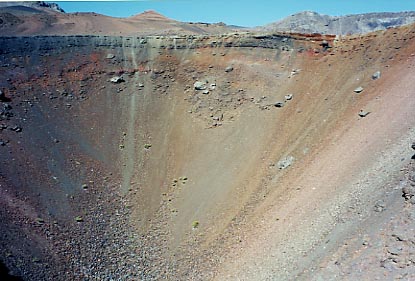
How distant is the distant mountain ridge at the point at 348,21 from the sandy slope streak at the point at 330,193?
58.0 m

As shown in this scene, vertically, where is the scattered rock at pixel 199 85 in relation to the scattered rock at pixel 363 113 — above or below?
below

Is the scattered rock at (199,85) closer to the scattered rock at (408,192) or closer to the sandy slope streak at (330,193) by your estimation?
the sandy slope streak at (330,193)

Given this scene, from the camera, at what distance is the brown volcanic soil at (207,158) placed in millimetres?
14906

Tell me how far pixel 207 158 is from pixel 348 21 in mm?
67315

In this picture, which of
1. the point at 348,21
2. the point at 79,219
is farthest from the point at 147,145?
the point at 348,21

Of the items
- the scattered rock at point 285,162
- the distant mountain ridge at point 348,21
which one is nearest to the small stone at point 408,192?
the scattered rock at point 285,162

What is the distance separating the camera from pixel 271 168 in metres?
20.4

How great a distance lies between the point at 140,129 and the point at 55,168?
19.0 feet

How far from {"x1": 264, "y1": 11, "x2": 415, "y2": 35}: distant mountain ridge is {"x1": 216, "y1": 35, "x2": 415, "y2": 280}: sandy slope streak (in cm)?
5802

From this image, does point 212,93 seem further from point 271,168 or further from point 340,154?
point 340,154

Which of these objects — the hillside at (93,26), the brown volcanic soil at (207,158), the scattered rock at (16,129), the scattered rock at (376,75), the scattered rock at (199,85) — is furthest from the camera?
the hillside at (93,26)

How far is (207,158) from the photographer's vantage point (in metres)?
22.1

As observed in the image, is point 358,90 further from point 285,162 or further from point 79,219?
point 79,219

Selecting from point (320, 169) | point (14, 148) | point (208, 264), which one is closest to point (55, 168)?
point (14, 148)
